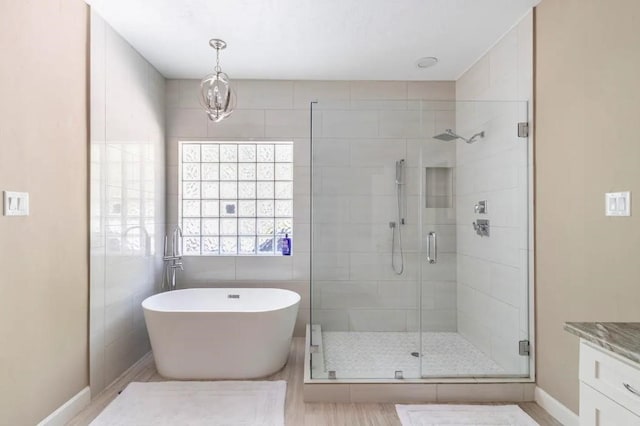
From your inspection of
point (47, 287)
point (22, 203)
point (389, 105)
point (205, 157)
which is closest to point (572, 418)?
point (389, 105)

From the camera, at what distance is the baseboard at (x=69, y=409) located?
2.09 metres

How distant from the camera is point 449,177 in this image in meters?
2.77

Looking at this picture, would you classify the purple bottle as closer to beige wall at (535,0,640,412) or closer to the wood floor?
the wood floor

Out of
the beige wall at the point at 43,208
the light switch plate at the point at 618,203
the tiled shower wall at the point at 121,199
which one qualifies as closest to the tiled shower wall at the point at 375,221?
the light switch plate at the point at 618,203

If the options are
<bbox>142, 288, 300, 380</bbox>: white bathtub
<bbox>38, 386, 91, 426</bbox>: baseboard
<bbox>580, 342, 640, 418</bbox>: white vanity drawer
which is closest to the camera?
<bbox>580, 342, 640, 418</bbox>: white vanity drawer

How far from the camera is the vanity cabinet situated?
1082 mm

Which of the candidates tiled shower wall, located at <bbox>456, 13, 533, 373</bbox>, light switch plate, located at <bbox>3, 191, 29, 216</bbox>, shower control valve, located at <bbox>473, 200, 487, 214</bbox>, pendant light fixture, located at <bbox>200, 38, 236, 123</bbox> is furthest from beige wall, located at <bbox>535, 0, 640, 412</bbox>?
light switch plate, located at <bbox>3, 191, 29, 216</bbox>

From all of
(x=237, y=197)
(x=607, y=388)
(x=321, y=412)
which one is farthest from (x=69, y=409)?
(x=607, y=388)

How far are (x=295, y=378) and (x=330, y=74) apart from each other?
2.83 m

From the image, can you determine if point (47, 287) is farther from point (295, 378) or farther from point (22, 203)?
point (295, 378)

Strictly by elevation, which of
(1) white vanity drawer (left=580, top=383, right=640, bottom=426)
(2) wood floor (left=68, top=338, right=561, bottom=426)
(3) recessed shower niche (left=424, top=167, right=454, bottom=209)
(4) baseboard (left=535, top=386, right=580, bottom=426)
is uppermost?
(3) recessed shower niche (left=424, top=167, right=454, bottom=209)

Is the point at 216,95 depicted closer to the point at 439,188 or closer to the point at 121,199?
the point at 121,199

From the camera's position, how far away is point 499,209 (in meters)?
2.74

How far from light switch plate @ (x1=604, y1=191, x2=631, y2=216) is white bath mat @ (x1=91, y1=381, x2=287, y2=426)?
2.19 meters
